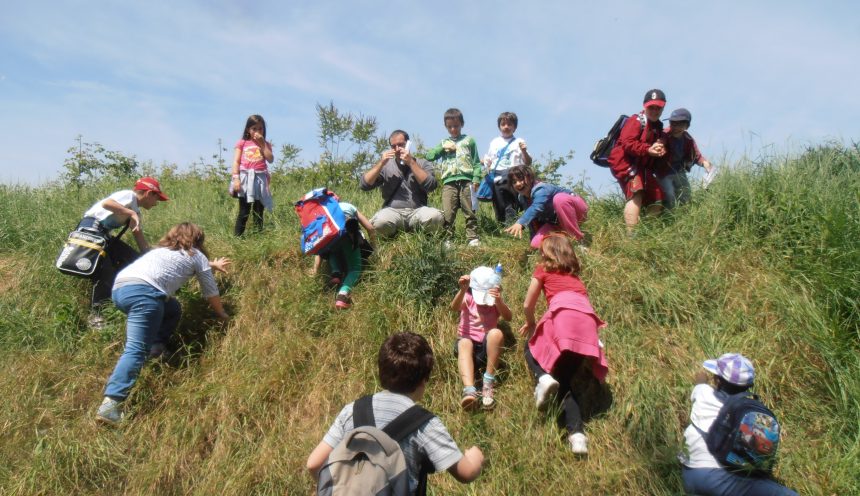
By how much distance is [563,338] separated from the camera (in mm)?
4203

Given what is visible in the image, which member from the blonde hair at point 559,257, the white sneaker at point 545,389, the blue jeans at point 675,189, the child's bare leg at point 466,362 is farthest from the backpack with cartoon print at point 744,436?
the blue jeans at point 675,189

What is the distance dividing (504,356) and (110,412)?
3228 millimetres

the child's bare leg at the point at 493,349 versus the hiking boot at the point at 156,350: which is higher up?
the child's bare leg at the point at 493,349

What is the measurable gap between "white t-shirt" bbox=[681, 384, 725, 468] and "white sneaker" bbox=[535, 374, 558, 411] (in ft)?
2.89

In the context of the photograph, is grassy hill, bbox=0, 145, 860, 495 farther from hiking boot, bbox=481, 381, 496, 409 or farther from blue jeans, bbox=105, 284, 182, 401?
blue jeans, bbox=105, 284, 182, 401

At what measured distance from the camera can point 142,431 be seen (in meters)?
4.88

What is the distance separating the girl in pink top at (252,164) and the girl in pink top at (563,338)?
3.76 meters

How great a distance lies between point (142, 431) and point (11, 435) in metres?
1.09

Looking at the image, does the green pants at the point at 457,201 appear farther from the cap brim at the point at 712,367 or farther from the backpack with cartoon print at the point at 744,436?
the backpack with cartoon print at the point at 744,436

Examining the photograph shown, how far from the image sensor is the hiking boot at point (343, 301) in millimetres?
5812

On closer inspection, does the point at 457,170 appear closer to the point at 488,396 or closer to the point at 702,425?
the point at 488,396

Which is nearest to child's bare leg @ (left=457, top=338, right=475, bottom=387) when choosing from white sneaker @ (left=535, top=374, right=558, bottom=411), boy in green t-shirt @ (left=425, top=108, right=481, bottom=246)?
white sneaker @ (left=535, top=374, right=558, bottom=411)

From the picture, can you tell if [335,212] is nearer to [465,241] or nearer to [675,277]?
[465,241]

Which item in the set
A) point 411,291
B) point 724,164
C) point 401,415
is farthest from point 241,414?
point 724,164
